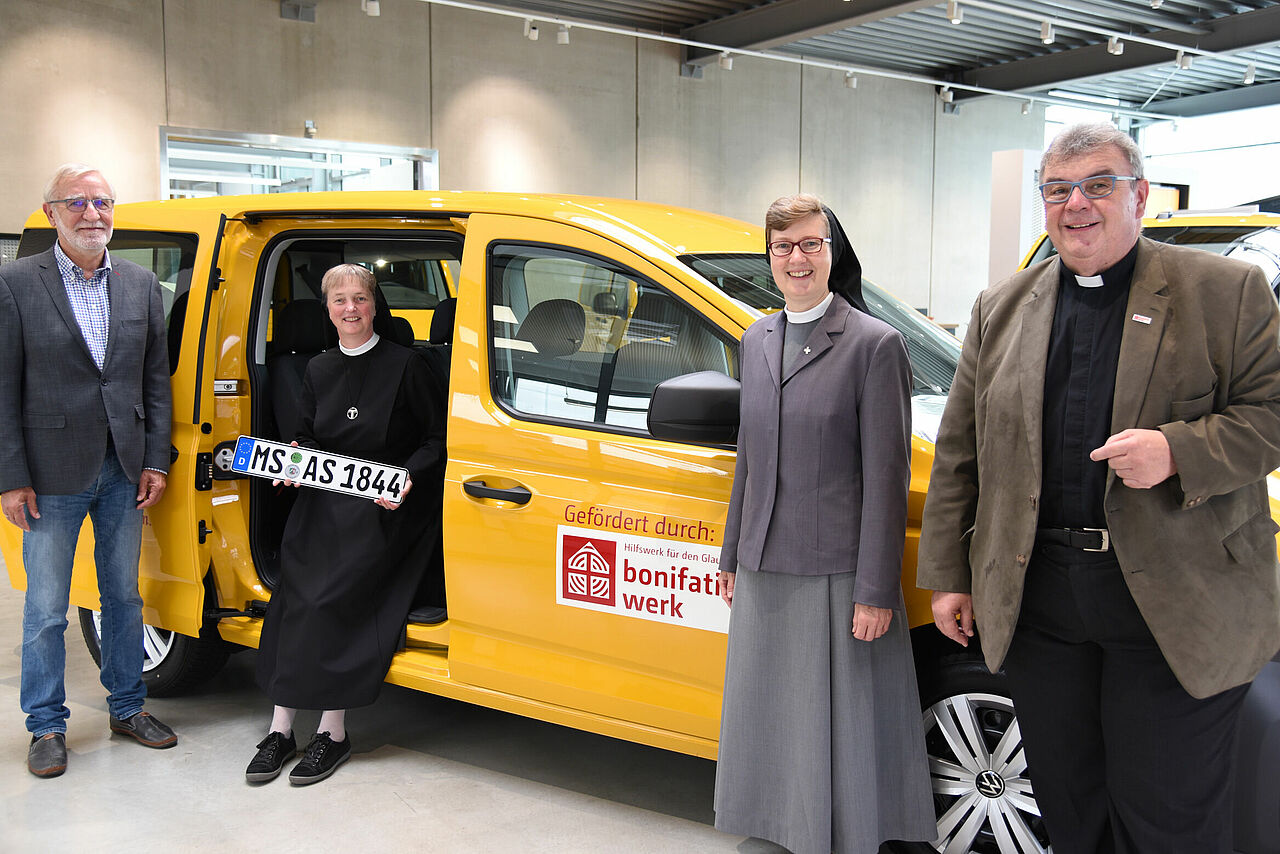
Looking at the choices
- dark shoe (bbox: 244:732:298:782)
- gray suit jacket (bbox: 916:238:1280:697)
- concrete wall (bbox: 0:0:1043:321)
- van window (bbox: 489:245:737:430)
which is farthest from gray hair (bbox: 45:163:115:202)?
concrete wall (bbox: 0:0:1043:321)

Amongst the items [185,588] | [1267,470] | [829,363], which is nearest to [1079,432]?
[1267,470]

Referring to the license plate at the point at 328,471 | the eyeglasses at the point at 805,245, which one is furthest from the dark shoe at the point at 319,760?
the eyeglasses at the point at 805,245

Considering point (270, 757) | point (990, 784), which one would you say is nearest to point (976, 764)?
point (990, 784)

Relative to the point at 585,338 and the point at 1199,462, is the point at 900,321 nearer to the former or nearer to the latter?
the point at 585,338

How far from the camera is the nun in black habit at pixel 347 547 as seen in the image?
298 cm

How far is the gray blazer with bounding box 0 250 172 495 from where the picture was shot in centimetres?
298

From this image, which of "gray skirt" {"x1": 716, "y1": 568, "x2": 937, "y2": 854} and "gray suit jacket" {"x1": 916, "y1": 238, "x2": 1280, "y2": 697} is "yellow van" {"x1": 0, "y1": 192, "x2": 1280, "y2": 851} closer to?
"gray skirt" {"x1": 716, "y1": 568, "x2": 937, "y2": 854}

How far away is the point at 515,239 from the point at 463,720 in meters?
1.58

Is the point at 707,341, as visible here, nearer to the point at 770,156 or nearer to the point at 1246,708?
the point at 1246,708

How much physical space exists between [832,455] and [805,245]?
0.41m

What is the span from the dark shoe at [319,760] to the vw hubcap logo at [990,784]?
1759 mm

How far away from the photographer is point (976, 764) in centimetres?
222

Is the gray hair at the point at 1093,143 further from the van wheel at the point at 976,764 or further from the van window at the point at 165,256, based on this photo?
the van window at the point at 165,256

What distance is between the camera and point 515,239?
108 inches
